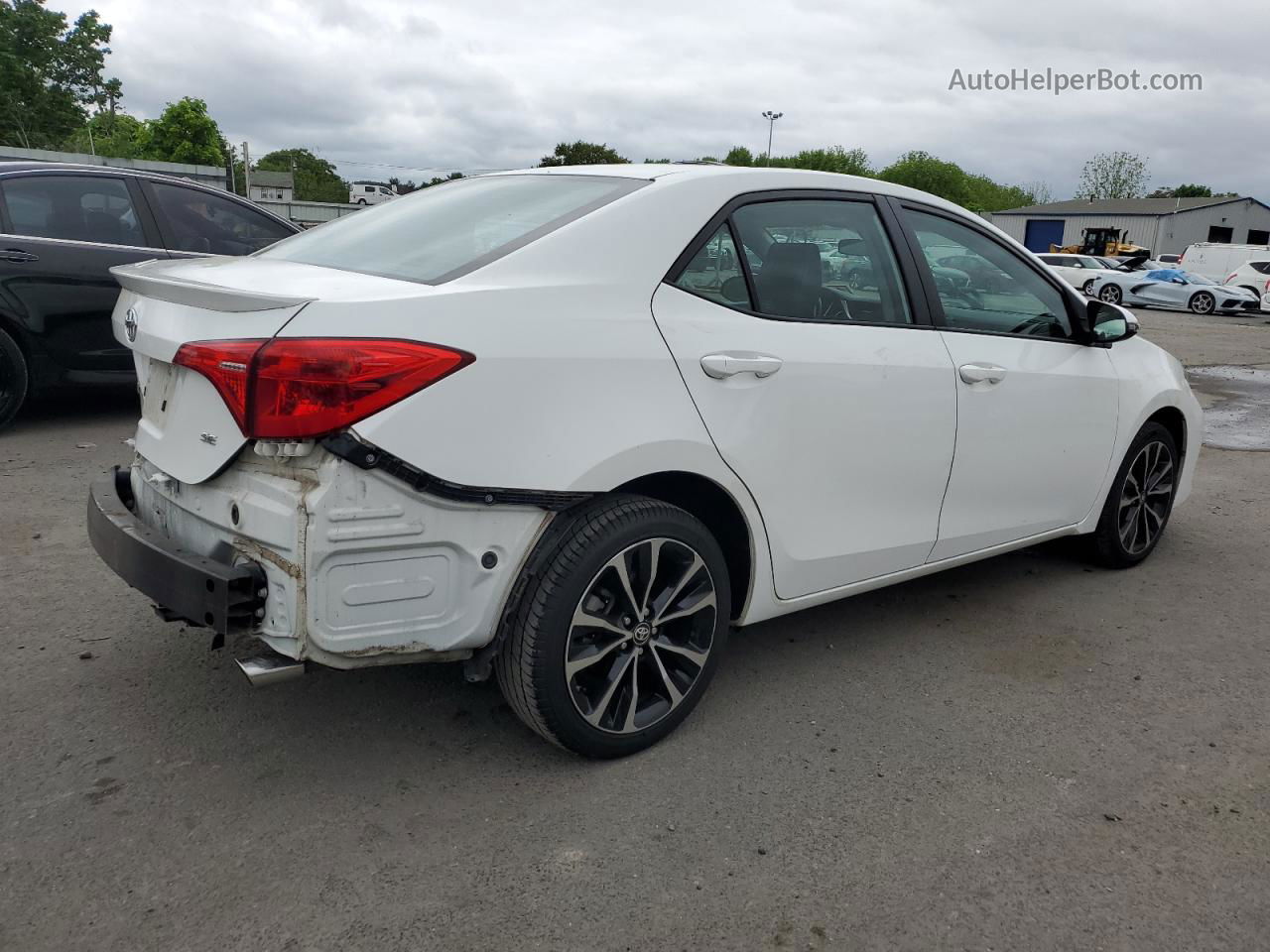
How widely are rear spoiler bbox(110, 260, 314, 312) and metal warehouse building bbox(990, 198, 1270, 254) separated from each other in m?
62.3

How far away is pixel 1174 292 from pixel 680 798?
29640 millimetres

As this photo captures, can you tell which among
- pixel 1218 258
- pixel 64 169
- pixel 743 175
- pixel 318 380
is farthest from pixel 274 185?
pixel 318 380

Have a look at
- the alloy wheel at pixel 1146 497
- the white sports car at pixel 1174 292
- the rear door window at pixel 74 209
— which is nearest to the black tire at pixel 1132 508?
the alloy wheel at pixel 1146 497

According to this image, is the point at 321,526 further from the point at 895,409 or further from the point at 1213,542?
the point at 1213,542

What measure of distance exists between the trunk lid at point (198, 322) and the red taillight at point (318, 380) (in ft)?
0.26

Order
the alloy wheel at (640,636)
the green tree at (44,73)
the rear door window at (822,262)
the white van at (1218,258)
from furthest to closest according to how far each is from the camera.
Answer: the green tree at (44,73) < the white van at (1218,258) < the rear door window at (822,262) < the alloy wheel at (640,636)

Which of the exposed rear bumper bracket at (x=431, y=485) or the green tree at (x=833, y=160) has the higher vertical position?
the green tree at (x=833, y=160)

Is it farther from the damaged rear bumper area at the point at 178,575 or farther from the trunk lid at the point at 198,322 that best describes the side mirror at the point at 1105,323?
the damaged rear bumper area at the point at 178,575

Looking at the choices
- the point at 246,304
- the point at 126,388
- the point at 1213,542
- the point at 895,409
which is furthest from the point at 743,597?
the point at 126,388

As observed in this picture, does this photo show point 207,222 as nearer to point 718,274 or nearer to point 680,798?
point 718,274

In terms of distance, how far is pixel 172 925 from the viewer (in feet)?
7.19

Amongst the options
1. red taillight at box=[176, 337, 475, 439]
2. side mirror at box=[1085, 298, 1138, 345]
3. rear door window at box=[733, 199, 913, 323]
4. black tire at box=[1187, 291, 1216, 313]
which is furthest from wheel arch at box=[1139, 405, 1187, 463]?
black tire at box=[1187, 291, 1216, 313]

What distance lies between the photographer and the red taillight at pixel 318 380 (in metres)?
2.27

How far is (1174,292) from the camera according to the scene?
2792 centimetres
